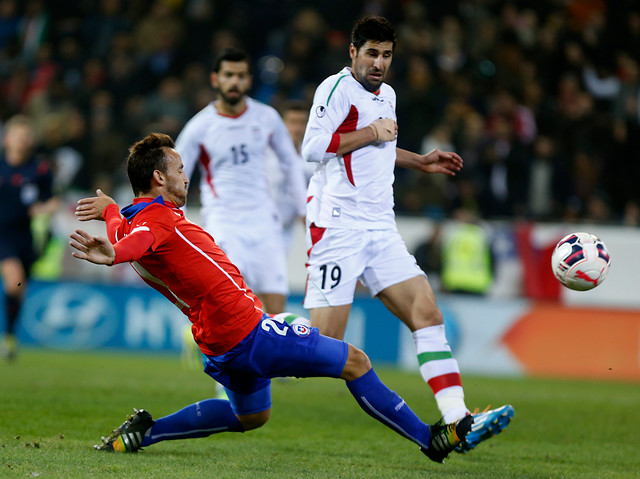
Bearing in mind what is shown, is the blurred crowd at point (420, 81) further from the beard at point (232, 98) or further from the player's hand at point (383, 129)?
the player's hand at point (383, 129)

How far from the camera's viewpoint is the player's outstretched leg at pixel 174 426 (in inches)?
214

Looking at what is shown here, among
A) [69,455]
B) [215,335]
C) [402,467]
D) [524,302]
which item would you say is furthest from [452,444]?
[524,302]

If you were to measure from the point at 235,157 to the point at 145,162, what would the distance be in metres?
3.08

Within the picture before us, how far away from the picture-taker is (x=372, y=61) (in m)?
5.99

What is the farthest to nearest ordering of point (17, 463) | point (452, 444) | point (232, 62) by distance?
point (232, 62) < point (452, 444) < point (17, 463)

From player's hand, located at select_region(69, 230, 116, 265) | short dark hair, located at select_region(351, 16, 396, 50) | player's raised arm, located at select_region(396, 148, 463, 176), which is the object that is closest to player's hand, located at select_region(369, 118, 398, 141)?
player's raised arm, located at select_region(396, 148, 463, 176)

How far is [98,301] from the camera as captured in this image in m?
13.1

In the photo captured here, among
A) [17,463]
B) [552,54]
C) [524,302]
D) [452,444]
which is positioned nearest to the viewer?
[17,463]

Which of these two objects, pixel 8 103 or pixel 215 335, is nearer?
pixel 215 335

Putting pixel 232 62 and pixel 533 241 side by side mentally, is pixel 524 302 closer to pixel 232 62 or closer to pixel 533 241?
pixel 533 241

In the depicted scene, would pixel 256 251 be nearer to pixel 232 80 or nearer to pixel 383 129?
pixel 232 80

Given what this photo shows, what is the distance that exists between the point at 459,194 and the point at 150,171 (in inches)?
379

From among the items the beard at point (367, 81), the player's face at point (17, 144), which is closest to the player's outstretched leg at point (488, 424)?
the beard at point (367, 81)

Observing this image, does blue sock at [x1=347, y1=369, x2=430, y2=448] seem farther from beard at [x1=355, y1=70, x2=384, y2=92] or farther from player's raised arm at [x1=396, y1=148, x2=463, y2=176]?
beard at [x1=355, y1=70, x2=384, y2=92]
